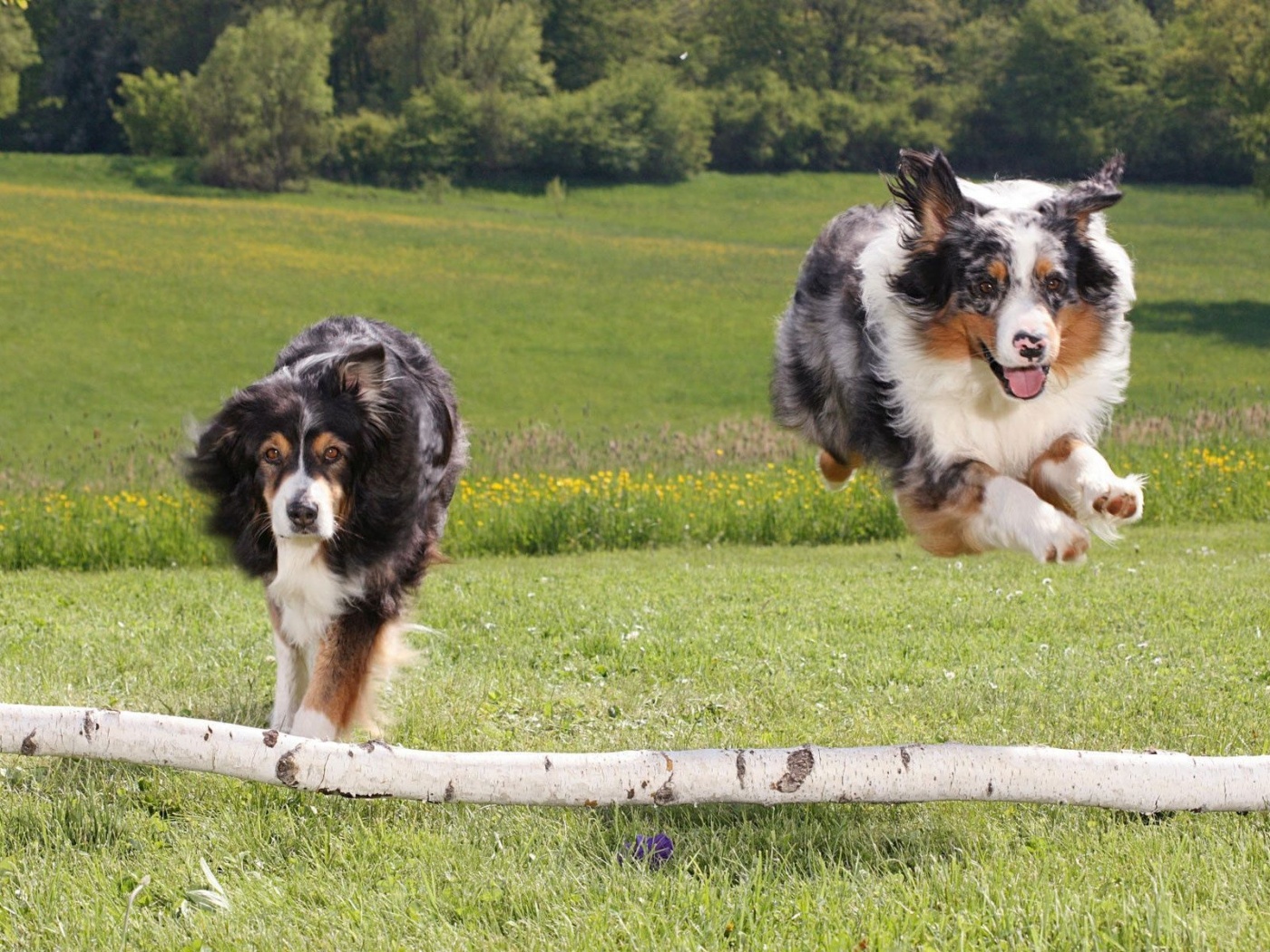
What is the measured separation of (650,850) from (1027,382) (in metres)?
2.13

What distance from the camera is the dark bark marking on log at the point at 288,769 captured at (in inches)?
200

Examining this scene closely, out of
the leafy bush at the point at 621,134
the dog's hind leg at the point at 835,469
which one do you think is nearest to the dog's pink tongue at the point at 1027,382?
the dog's hind leg at the point at 835,469

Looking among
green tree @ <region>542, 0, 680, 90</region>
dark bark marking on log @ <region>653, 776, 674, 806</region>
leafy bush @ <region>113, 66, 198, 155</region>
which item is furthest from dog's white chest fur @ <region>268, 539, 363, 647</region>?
green tree @ <region>542, 0, 680, 90</region>

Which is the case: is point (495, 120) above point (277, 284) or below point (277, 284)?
above

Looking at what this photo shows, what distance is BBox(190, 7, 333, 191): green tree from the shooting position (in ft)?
128

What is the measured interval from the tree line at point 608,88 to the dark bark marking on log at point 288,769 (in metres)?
36.1

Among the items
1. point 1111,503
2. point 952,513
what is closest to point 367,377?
point 952,513

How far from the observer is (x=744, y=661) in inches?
341

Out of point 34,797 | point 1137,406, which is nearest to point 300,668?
point 34,797

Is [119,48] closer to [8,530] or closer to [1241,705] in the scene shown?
[8,530]

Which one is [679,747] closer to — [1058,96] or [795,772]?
[795,772]

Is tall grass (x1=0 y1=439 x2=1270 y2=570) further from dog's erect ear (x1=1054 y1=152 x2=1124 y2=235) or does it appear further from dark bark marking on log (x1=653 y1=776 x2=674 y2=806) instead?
dog's erect ear (x1=1054 y1=152 x2=1124 y2=235)

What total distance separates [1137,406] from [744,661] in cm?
1199

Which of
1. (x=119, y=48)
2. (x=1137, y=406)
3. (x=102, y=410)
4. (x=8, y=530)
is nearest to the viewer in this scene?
(x=8, y=530)
